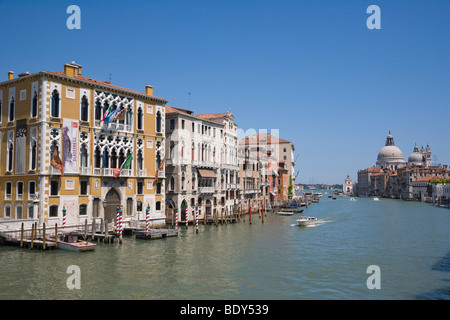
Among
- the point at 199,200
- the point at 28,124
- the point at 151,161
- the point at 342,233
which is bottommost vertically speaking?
the point at 342,233

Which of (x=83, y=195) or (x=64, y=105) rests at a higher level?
(x=64, y=105)

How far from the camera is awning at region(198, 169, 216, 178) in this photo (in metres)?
41.1

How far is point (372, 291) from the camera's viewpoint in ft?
53.8

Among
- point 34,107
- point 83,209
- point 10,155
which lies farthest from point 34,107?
point 83,209

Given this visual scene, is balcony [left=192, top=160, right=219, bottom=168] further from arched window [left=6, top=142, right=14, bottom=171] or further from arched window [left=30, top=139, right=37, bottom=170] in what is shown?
arched window [left=6, top=142, right=14, bottom=171]

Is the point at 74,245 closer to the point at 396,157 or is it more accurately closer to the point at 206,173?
the point at 206,173

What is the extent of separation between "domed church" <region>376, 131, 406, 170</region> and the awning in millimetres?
160425

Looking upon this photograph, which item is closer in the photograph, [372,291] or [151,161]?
[372,291]

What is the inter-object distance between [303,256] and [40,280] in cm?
1423

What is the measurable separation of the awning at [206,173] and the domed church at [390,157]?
160 m

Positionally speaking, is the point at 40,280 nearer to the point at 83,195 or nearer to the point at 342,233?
the point at 83,195

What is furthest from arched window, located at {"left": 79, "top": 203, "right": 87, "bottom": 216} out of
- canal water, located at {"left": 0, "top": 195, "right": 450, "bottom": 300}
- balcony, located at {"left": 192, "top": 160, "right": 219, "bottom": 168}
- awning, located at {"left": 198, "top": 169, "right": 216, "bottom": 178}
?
awning, located at {"left": 198, "top": 169, "right": 216, "bottom": 178}

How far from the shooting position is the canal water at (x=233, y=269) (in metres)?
15.7
